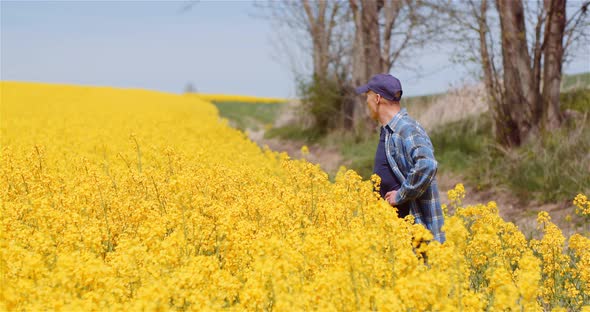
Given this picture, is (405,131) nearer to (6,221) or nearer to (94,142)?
(6,221)

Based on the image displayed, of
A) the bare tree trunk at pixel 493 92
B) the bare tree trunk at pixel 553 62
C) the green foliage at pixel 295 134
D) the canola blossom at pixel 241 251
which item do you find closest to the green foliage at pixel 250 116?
the green foliage at pixel 295 134

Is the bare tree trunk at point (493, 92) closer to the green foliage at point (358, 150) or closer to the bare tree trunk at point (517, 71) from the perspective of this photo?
the bare tree trunk at point (517, 71)

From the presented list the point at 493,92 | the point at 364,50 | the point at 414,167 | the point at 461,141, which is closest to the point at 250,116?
the point at 364,50

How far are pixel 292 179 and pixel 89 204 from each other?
2011 mm

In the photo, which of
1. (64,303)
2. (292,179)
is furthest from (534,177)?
(64,303)

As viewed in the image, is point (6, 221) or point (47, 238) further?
point (6, 221)

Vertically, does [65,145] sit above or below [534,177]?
above

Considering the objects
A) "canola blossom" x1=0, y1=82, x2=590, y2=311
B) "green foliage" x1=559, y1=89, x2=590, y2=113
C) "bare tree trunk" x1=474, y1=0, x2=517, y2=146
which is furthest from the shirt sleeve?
"green foliage" x1=559, y1=89, x2=590, y2=113

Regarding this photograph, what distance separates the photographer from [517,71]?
11500 millimetres

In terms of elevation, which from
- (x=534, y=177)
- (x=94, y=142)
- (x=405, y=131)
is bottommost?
(x=534, y=177)

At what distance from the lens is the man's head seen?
187 inches

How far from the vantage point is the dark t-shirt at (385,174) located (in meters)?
4.86

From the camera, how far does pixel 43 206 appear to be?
4344 mm

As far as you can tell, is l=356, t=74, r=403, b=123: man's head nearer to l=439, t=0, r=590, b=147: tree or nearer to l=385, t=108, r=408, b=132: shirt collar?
l=385, t=108, r=408, b=132: shirt collar
